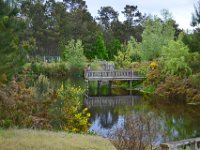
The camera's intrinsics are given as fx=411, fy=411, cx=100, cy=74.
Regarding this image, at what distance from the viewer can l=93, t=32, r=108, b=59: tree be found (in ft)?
186

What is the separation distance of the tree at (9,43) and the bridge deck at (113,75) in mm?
28532

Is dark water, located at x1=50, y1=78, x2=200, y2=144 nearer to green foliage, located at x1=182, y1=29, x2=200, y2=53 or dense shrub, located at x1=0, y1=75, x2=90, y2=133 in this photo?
dense shrub, located at x1=0, y1=75, x2=90, y2=133

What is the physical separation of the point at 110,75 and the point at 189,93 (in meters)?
9.21

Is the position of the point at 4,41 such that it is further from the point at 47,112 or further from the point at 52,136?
the point at 47,112

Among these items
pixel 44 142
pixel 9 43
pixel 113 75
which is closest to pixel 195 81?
pixel 113 75

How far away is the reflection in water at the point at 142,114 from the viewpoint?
2020cm

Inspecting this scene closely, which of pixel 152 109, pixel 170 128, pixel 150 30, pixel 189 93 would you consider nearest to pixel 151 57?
pixel 150 30

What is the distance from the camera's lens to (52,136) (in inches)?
436

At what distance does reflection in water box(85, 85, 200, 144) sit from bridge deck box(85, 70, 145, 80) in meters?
4.10

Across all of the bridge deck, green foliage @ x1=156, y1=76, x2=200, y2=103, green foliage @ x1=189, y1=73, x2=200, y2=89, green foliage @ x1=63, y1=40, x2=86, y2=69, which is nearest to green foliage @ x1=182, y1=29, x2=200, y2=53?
Result: green foliage @ x1=189, y1=73, x2=200, y2=89

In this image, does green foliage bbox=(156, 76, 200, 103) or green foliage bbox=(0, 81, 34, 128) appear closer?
green foliage bbox=(0, 81, 34, 128)

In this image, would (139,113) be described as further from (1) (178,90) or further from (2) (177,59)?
(2) (177,59)

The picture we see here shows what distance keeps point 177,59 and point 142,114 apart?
56.3ft

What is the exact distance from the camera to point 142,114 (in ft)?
62.0
